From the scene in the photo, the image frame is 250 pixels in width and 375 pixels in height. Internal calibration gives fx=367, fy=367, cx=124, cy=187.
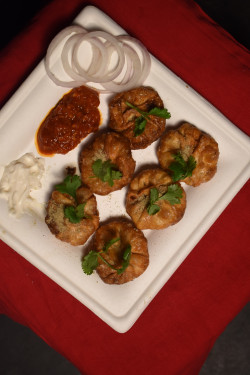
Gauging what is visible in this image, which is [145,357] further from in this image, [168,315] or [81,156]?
[81,156]

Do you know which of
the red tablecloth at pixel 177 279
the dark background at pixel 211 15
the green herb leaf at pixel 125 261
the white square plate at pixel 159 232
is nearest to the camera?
the green herb leaf at pixel 125 261

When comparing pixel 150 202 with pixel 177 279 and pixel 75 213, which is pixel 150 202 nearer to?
pixel 75 213

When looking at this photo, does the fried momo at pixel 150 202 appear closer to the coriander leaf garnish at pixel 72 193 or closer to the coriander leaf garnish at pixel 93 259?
the coriander leaf garnish at pixel 93 259

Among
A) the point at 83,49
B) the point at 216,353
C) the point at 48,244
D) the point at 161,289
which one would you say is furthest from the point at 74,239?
the point at 216,353

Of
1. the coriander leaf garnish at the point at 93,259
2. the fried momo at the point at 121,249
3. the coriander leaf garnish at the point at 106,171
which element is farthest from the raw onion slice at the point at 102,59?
the coriander leaf garnish at the point at 93,259

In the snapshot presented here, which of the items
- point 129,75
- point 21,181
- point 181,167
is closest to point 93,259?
point 21,181

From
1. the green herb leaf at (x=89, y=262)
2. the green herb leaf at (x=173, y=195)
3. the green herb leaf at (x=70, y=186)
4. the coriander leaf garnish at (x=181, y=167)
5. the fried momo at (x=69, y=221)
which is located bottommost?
the green herb leaf at (x=89, y=262)

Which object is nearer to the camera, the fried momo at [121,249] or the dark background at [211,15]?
the fried momo at [121,249]
